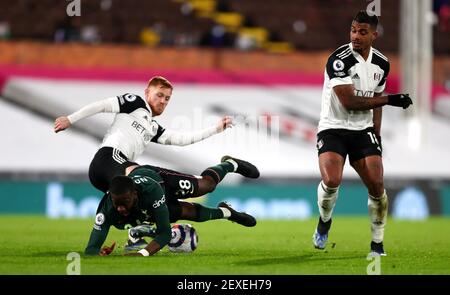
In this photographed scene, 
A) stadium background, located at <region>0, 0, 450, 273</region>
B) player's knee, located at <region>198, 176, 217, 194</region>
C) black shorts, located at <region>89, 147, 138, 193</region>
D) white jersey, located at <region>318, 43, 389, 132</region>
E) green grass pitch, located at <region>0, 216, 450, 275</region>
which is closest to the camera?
green grass pitch, located at <region>0, 216, 450, 275</region>

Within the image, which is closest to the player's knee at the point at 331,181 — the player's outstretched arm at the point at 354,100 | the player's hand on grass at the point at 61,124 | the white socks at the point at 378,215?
the white socks at the point at 378,215

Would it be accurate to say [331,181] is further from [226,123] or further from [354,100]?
[226,123]

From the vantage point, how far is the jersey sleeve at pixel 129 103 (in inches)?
414

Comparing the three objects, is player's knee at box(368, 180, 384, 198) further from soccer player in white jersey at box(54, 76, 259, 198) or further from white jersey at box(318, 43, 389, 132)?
soccer player in white jersey at box(54, 76, 259, 198)

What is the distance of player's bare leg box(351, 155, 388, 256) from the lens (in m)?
10.3

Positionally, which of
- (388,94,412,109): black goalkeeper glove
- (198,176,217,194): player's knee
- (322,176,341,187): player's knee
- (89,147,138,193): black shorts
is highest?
(388,94,412,109): black goalkeeper glove

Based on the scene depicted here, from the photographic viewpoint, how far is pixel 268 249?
11430 mm

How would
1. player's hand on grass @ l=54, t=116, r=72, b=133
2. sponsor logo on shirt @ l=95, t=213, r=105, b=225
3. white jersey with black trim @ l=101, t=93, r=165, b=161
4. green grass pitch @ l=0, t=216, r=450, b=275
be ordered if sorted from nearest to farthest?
green grass pitch @ l=0, t=216, r=450, b=275 < player's hand on grass @ l=54, t=116, r=72, b=133 < sponsor logo on shirt @ l=95, t=213, r=105, b=225 < white jersey with black trim @ l=101, t=93, r=165, b=161

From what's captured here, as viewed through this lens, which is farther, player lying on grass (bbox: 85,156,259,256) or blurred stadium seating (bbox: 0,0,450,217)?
blurred stadium seating (bbox: 0,0,450,217)

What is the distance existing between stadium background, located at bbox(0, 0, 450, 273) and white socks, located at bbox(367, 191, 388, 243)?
32.5ft

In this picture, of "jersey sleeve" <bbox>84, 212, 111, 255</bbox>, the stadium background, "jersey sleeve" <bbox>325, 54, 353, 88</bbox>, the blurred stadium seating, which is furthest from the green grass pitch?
the blurred stadium seating

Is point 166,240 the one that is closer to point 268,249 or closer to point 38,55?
point 268,249

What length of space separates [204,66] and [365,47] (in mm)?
15740
